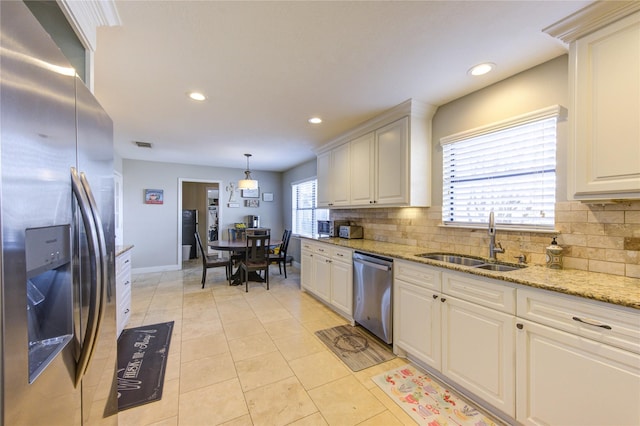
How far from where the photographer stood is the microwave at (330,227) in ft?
13.4

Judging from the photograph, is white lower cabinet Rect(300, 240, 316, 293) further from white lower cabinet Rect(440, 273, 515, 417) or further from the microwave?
white lower cabinet Rect(440, 273, 515, 417)

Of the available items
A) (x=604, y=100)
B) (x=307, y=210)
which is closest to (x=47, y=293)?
(x=604, y=100)

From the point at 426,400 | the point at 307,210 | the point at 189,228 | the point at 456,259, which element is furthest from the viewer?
the point at 189,228

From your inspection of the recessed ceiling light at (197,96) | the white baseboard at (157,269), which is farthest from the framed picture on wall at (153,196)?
the recessed ceiling light at (197,96)

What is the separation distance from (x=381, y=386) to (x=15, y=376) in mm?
2078

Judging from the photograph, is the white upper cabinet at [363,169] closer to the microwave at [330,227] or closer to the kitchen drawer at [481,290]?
the microwave at [330,227]

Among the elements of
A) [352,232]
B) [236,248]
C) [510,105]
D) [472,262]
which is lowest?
[236,248]

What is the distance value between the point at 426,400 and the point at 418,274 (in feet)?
2.89

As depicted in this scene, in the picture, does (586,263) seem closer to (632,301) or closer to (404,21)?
(632,301)

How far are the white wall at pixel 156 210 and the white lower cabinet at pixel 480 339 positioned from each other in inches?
218

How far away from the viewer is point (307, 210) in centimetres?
595

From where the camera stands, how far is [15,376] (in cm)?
58

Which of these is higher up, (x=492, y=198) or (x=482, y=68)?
(x=482, y=68)

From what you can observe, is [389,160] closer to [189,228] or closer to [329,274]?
[329,274]
